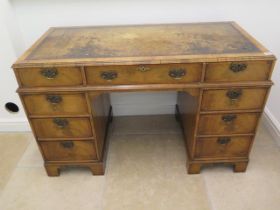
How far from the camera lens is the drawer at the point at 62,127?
1.29 metres

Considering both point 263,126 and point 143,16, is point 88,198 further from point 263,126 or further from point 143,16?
point 263,126

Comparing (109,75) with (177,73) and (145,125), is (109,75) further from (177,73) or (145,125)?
(145,125)

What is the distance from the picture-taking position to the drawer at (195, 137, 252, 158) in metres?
1.37

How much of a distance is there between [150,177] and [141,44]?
31.4 inches

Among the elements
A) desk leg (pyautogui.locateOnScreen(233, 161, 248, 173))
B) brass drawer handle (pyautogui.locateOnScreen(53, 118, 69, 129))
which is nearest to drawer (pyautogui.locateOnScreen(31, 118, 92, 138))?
brass drawer handle (pyautogui.locateOnScreen(53, 118, 69, 129))

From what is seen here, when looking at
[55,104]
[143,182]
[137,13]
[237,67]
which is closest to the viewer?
[237,67]

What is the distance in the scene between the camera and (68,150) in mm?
1417

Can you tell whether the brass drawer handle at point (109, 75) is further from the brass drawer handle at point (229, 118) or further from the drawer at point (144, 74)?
the brass drawer handle at point (229, 118)

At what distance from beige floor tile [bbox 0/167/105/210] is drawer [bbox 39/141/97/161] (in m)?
0.15

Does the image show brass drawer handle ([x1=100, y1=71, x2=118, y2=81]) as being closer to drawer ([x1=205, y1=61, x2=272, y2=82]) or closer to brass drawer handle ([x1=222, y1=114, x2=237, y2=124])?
drawer ([x1=205, y1=61, x2=272, y2=82])

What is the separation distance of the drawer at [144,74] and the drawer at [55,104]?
13 cm

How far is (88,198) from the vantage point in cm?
139

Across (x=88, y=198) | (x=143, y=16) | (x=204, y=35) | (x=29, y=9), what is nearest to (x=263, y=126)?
(x=204, y=35)

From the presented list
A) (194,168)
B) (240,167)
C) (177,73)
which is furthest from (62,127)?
(240,167)
